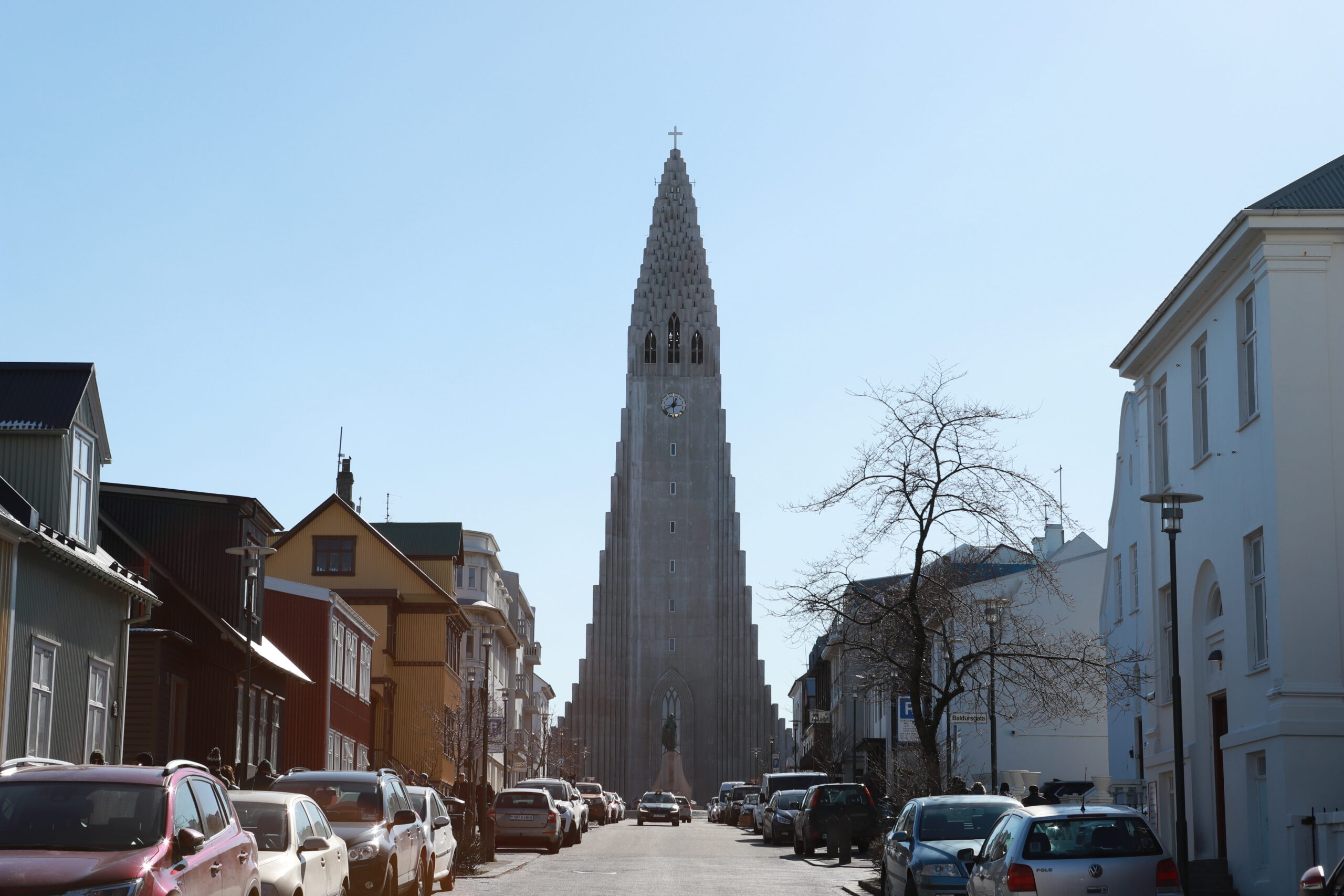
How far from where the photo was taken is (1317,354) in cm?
2278

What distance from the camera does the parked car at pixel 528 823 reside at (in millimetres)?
38750

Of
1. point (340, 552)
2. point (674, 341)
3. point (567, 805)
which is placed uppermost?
point (674, 341)

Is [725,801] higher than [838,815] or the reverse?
the reverse

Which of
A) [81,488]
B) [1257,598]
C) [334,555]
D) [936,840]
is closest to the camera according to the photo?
[936,840]

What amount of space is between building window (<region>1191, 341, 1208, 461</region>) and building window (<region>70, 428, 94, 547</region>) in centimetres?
1762

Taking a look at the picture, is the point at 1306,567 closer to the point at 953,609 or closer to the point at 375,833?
the point at 953,609

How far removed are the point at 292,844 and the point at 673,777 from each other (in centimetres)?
10772

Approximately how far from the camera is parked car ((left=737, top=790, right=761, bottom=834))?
61.7 meters

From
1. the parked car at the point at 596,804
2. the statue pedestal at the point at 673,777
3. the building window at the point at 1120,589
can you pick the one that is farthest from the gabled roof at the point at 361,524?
the statue pedestal at the point at 673,777

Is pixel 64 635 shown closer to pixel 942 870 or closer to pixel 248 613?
pixel 248 613

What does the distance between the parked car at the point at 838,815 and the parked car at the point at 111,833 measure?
88.5 feet

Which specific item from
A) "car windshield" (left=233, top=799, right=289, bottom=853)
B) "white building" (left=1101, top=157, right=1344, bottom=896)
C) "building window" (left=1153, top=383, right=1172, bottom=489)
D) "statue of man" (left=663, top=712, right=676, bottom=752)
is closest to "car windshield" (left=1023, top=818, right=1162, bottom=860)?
"car windshield" (left=233, top=799, right=289, bottom=853)

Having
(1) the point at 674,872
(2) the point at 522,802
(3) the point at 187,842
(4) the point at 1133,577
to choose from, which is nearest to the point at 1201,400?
(4) the point at 1133,577

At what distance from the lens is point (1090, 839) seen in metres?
14.6
